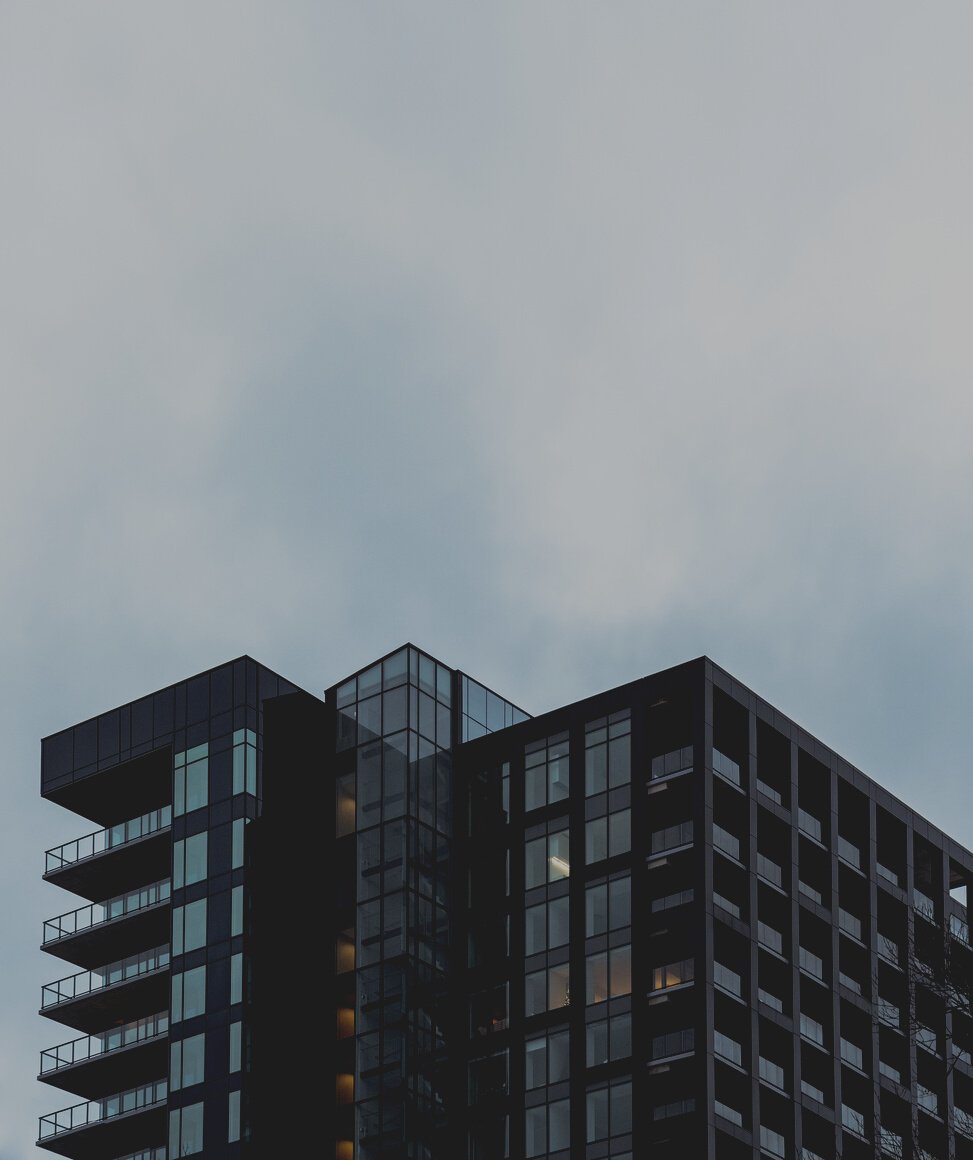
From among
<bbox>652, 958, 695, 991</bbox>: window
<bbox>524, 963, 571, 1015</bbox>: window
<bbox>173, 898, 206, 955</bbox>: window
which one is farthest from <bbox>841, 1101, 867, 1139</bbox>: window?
<bbox>173, 898, 206, 955</bbox>: window

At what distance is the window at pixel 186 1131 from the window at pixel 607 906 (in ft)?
64.9

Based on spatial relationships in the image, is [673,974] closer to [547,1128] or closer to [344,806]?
[547,1128]

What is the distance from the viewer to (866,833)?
103m

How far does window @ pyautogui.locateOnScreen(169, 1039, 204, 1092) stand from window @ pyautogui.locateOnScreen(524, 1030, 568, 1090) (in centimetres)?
1563

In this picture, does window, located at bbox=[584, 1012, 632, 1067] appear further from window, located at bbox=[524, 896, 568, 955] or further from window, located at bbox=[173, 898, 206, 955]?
window, located at bbox=[173, 898, 206, 955]

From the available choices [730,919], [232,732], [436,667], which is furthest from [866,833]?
[232,732]

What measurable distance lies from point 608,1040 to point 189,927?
22.0m

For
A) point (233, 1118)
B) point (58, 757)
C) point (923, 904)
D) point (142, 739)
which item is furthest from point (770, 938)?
point (58, 757)

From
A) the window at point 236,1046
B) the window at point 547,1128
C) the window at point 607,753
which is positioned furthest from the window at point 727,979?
the window at point 236,1046

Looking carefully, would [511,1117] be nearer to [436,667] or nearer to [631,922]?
[631,922]

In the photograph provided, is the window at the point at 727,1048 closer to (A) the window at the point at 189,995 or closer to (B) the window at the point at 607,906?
(B) the window at the point at 607,906

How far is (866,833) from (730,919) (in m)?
13.4

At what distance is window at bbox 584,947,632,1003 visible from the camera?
300ft

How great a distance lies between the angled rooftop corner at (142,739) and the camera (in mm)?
104938
